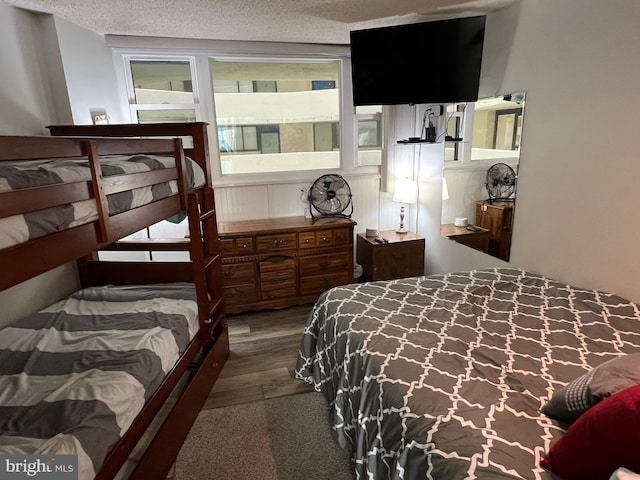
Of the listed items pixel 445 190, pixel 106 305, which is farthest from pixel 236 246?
pixel 445 190

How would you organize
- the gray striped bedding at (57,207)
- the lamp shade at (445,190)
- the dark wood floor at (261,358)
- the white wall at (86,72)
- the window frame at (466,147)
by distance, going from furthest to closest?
1. the lamp shade at (445,190)
2. the window frame at (466,147)
3. the white wall at (86,72)
4. the dark wood floor at (261,358)
5. the gray striped bedding at (57,207)

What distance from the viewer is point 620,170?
1891mm

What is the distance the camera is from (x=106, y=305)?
7.29 ft

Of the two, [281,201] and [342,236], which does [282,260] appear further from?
[281,201]

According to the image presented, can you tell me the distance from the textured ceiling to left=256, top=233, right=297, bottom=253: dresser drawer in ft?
5.40

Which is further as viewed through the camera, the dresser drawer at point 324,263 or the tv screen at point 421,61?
the dresser drawer at point 324,263

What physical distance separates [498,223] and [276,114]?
2231 mm

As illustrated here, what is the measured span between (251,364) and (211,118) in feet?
7.27

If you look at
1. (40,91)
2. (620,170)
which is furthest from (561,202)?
(40,91)

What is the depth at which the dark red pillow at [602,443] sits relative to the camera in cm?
89

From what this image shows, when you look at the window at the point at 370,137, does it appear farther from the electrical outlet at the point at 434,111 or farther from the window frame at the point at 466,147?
the window frame at the point at 466,147

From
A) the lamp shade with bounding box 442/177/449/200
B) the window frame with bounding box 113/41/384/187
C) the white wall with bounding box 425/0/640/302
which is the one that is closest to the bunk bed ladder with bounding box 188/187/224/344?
the window frame with bounding box 113/41/384/187

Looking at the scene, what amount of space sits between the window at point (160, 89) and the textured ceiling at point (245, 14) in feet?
1.21

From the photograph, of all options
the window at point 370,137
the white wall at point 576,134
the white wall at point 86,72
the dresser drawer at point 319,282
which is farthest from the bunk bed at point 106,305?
the white wall at point 576,134
